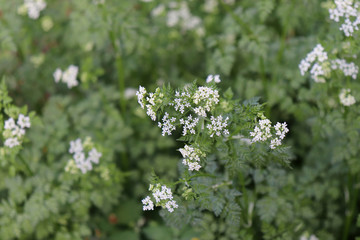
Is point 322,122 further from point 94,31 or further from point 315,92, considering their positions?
point 94,31

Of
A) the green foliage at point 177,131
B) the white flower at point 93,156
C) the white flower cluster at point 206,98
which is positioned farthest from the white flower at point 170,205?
the white flower at point 93,156

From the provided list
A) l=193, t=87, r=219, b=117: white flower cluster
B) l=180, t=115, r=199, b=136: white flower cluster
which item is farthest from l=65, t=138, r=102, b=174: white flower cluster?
l=193, t=87, r=219, b=117: white flower cluster

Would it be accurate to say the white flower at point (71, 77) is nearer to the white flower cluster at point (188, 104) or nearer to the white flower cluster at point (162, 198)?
the white flower cluster at point (188, 104)

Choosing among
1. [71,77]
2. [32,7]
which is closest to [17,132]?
[71,77]

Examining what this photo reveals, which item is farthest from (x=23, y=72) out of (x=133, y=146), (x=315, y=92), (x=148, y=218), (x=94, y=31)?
(x=315, y=92)

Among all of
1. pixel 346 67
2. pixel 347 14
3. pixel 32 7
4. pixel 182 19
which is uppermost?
pixel 182 19

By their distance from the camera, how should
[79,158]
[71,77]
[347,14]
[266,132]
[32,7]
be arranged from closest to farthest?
[266,132], [347,14], [79,158], [71,77], [32,7]

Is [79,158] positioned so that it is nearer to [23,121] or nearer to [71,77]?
[23,121]
